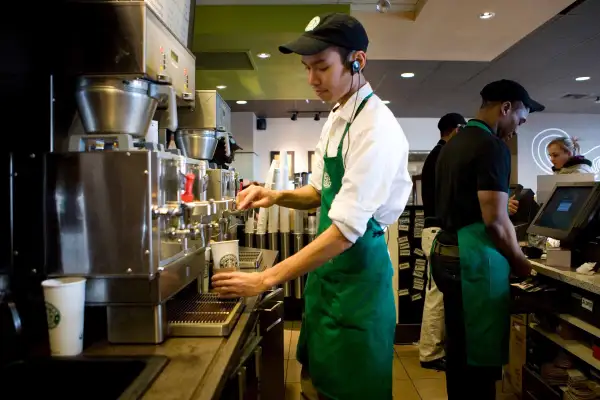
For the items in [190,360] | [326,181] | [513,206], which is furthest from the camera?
[513,206]

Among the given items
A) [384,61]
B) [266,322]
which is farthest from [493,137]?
[384,61]

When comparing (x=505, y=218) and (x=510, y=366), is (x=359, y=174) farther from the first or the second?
(x=510, y=366)

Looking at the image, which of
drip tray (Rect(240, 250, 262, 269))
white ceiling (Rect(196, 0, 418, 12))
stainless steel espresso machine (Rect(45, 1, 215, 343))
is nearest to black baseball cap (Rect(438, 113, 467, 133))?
white ceiling (Rect(196, 0, 418, 12))

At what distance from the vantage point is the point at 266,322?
79.7 inches

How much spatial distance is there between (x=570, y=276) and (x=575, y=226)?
→ 0.99 feet

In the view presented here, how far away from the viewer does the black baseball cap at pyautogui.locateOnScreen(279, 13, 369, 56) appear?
4.19ft

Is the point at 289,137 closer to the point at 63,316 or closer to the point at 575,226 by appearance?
the point at 575,226

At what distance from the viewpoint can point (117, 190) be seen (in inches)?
47.4

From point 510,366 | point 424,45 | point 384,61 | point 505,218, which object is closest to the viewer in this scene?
point 505,218

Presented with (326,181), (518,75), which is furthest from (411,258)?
(518,75)

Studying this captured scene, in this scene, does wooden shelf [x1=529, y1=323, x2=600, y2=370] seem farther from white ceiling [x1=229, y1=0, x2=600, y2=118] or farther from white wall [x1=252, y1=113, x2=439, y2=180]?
white wall [x1=252, y1=113, x2=439, y2=180]

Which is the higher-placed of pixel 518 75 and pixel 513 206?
pixel 518 75

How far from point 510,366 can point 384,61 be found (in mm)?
3561

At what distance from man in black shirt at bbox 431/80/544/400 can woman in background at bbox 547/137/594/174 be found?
264 centimetres
